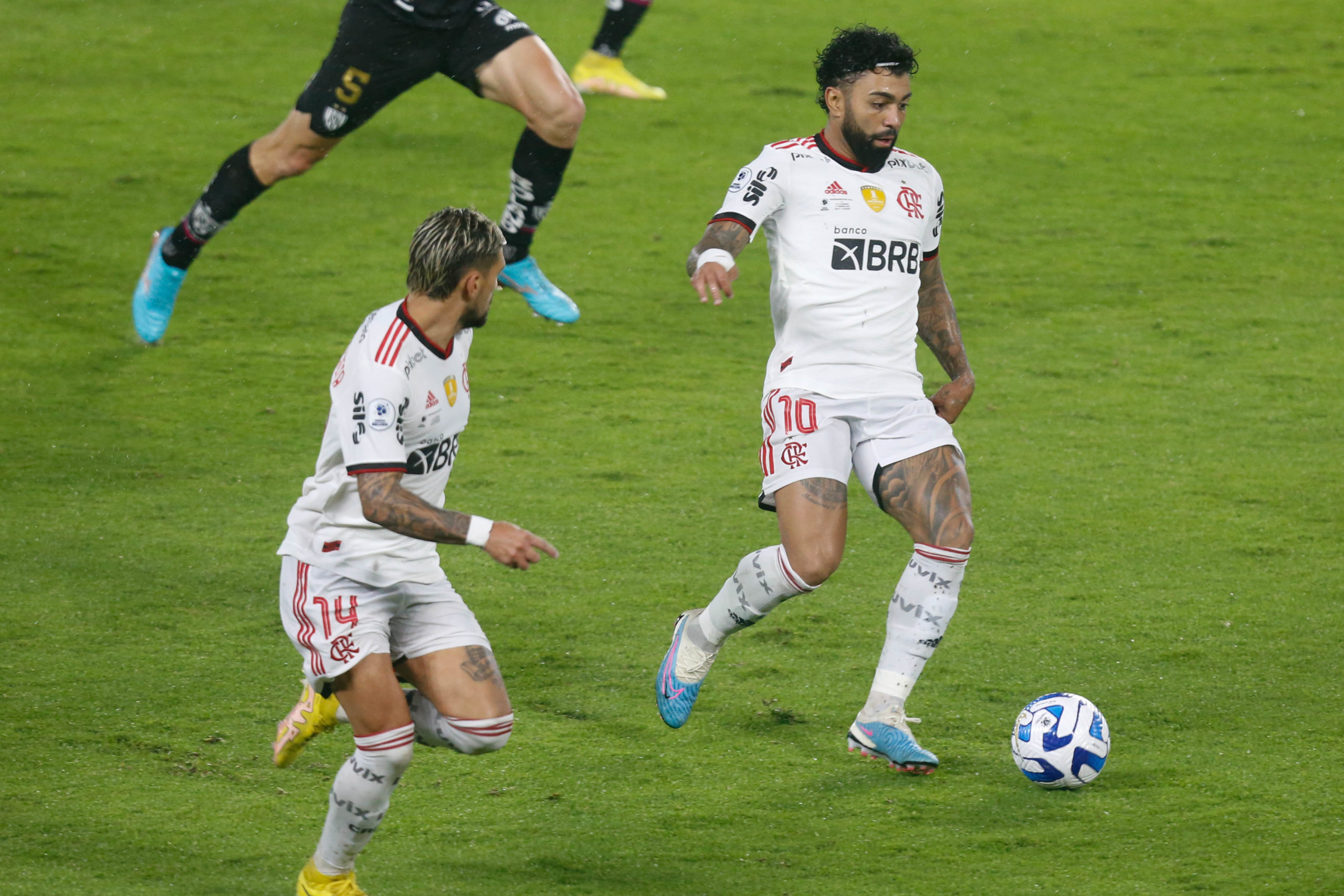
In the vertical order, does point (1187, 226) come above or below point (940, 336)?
above

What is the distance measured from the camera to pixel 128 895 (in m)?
3.88

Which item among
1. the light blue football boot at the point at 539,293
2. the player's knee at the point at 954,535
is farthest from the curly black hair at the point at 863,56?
the light blue football boot at the point at 539,293

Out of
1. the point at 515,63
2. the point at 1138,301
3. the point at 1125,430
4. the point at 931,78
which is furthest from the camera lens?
the point at 931,78

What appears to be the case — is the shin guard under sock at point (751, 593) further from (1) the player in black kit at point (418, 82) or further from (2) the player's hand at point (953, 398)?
(1) the player in black kit at point (418, 82)

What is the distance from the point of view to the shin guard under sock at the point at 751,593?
4.75 metres

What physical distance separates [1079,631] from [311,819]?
9.30ft

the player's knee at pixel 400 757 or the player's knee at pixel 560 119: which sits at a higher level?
the player's knee at pixel 560 119

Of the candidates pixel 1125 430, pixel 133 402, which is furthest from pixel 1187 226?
pixel 133 402

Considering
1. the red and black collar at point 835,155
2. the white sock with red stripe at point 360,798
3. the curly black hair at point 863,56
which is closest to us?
the white sock with red stripe at point 360,798

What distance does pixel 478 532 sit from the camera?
3699mm

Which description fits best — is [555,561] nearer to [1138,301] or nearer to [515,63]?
[515,63]

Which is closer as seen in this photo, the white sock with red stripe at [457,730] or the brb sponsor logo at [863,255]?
the white sock with red stripe at [457,730]

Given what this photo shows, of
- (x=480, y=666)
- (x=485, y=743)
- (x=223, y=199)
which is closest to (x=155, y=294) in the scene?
(x=223, y=199)

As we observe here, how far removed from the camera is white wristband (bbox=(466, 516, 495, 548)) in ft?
12.1
